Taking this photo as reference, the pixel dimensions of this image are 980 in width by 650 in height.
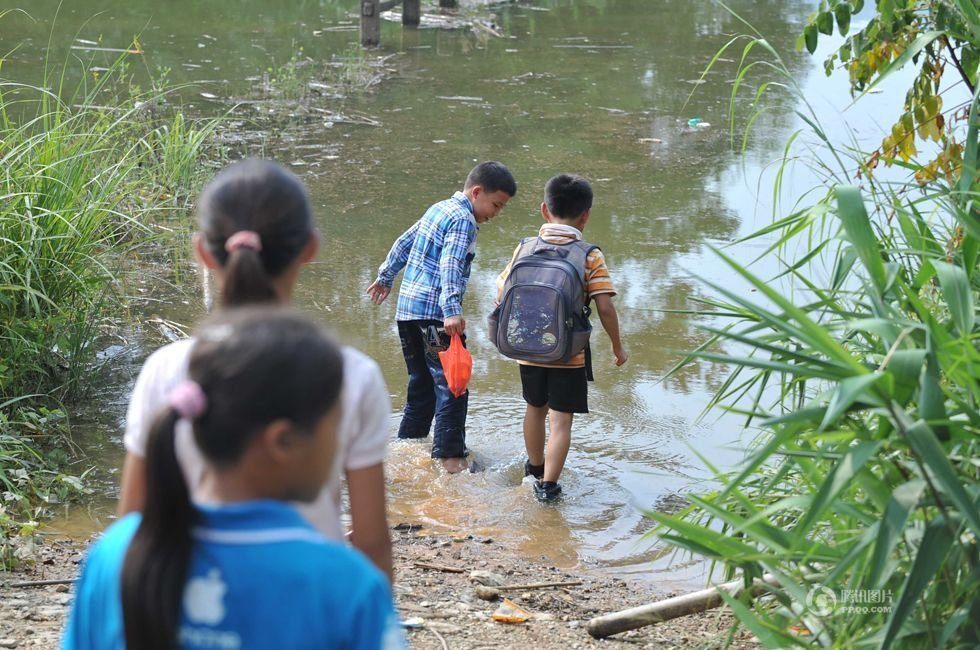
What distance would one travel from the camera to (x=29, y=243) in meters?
4.71

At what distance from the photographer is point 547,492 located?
5.16 metres

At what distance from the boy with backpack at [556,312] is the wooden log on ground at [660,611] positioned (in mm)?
1606

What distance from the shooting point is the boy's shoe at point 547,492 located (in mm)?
5157

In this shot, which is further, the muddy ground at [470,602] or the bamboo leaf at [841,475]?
the muddy ground at [470,602]

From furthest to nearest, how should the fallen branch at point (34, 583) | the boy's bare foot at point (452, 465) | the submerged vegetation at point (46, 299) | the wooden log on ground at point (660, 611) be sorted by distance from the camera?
1. the boy's bare foot at point (452, 465)
2. the submerged vegetation at point (46, 299)
3. the fallen branch at point (34, 583)
4. the wooden log on ground at point (660, 611)

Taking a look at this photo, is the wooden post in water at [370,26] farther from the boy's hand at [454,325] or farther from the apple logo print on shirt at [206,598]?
the apple logo print on shirt at [206,598]

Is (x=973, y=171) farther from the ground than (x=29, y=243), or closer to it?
farther from the ground

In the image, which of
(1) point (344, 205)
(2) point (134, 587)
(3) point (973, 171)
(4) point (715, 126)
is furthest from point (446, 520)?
(4) point (715, 126)

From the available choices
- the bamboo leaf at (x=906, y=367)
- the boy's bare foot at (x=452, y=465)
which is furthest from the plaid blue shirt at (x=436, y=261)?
the bamboo leaf at (x=906, y=367)

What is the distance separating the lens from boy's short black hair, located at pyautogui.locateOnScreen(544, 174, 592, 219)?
5.00 meters

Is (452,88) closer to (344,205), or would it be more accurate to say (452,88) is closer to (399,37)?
(399,37)

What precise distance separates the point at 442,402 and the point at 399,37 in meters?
10.9

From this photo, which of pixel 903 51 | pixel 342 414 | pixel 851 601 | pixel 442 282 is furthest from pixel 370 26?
pixel 342 414

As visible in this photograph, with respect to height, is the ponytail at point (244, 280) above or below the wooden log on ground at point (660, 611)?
above
